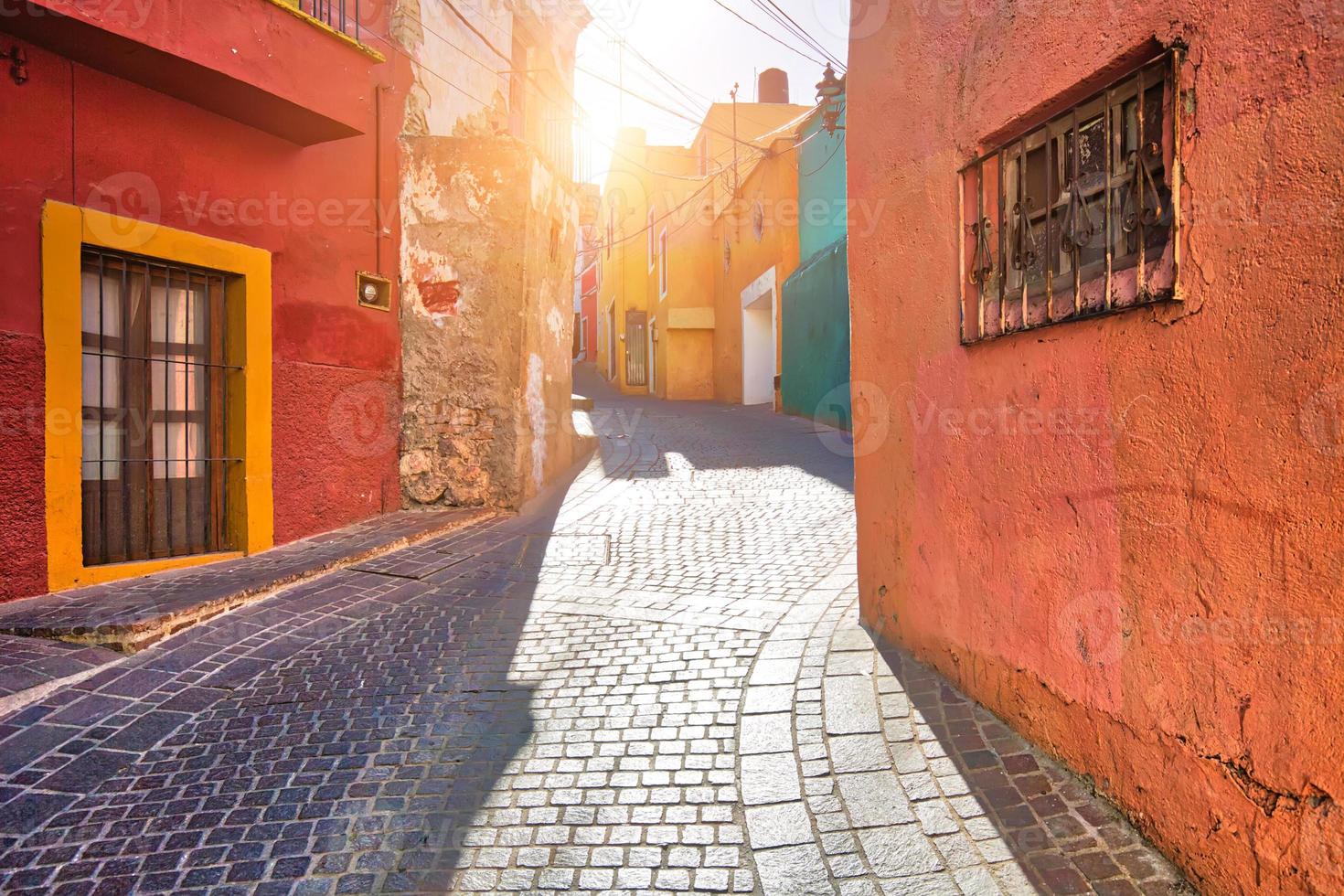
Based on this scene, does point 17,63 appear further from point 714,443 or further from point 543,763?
point 714,443

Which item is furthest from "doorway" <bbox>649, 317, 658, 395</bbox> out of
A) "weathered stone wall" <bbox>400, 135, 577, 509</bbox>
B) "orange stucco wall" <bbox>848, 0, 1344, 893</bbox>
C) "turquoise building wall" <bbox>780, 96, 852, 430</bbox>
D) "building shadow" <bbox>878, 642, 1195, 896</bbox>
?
"building shadow" <bbox>878, 642, 1195, 896</bbox>

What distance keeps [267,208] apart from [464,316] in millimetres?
1969

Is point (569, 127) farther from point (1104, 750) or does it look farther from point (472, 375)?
point (1104, 750)

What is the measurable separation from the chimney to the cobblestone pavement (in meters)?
24.2

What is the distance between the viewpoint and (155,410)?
5984 millimetres

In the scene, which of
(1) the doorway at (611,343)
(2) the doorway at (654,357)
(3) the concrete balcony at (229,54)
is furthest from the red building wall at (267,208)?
(1) the doorway at (611,343)

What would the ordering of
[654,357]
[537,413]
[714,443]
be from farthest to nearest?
1. [654,357]
2. [714,443]
3. [537,413]

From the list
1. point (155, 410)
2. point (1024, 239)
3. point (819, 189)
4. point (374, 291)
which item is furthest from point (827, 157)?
point (1024, 239)

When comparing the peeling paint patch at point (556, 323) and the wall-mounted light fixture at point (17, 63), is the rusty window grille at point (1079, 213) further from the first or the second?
the peeling paint patch at point (556, 323)

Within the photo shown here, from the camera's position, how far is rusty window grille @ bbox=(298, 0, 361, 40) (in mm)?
7055

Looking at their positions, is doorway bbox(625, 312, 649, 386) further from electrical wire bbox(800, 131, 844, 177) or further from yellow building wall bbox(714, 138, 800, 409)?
electrical wire bbox(800, 131, 844, 177)

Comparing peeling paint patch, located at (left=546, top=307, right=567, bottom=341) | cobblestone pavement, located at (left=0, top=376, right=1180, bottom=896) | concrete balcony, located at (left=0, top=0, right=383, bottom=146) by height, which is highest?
concrete balcony, located at (left=0, top=0, right=383, bottom=146)

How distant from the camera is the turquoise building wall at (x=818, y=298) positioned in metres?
15.1

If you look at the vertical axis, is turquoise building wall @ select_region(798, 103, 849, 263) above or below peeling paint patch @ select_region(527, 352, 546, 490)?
above
